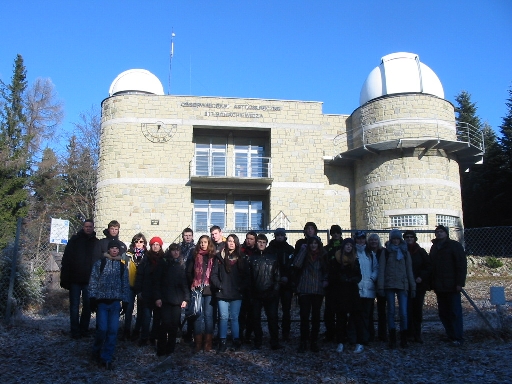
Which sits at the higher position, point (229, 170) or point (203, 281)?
point (229, 170)

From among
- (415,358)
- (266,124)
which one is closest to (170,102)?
(266,124)

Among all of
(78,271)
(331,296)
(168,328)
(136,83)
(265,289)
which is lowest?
(168,328)

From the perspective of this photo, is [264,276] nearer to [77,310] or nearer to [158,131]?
[77,310]

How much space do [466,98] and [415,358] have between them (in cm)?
3000

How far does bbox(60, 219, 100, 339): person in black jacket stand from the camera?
689 cm

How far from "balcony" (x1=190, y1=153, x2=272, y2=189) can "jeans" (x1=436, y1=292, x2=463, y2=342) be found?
12483mm

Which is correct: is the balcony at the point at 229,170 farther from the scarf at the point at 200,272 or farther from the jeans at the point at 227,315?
the jeans at the point at 227,315

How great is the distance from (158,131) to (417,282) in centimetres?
1460

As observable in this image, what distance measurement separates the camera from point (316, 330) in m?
6.28

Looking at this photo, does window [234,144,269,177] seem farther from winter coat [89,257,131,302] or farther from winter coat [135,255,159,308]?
winter coat [89,257,131,302]

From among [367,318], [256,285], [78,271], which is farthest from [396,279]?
[78,271]

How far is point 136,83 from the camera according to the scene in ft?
69.3

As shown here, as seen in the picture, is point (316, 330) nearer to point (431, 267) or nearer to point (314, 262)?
point (314, 262)

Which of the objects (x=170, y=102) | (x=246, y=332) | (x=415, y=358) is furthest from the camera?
(x=170, y=102)
